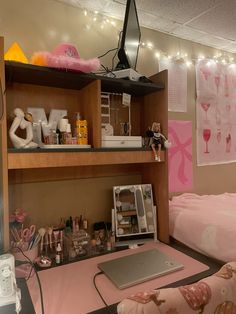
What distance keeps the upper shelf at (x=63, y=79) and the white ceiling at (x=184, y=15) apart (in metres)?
0.53

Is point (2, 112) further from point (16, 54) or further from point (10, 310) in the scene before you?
point (10, 310)

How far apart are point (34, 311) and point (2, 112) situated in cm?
77

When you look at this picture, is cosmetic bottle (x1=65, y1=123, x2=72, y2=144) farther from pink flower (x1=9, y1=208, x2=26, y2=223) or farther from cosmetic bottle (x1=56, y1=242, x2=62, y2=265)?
cosmetic bottle (x1=56, y1=242, x2=62, y2=265)

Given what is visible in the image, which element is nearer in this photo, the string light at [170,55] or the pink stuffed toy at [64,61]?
the pink stuffed toy at [64,61]

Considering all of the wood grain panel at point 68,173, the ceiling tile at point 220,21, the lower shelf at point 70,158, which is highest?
the ceiling tile at point 220,21

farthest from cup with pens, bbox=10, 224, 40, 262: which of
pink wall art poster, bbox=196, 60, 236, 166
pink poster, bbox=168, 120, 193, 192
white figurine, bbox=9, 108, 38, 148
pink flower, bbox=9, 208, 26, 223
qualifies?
pink wall art poster, bbox=196, 60, 236, 166

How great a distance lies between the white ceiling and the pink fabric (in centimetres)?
149

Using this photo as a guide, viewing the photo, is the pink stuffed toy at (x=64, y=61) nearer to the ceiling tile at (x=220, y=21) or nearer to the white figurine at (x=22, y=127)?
the white figurine at (x=22, y=127)

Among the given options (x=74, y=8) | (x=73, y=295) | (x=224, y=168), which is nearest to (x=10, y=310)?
(x=73, y=295)

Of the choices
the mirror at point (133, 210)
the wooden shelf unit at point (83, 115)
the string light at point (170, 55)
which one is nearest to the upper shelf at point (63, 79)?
the wooden shelf unit at point (83, 115)

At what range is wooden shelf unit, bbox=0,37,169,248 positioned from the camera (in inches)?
39.9

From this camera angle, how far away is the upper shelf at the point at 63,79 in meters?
1.06

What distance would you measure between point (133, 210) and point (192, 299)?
27.5 inches

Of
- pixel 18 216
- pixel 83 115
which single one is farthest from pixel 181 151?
pixel 18 216
